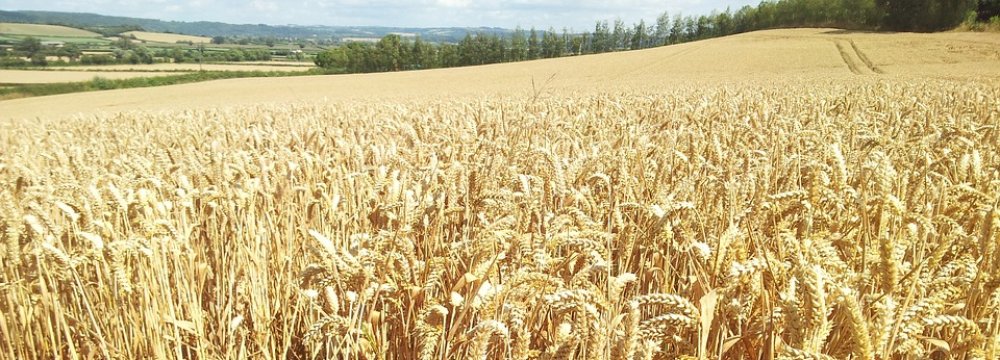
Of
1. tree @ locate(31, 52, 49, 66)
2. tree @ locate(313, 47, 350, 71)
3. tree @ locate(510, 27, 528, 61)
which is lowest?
tree @ locate(31, 52, 49, 66)

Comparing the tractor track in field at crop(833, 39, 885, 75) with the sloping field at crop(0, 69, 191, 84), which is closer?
the tractor track in field at crop(833, 39, 885, 75)

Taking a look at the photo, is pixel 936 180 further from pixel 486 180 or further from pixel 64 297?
pixel 64 297

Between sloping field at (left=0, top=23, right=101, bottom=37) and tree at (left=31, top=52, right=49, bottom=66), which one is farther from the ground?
sloping field at (left=0, top=23, right=101, bottom=37)

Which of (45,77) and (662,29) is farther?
(662,29)

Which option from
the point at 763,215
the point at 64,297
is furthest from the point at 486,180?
the point at 64,297

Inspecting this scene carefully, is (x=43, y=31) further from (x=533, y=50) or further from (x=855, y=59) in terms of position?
(x=855, y=59)

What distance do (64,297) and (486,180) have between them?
1814mm

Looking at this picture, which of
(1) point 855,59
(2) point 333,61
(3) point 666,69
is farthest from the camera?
(2) point 333,61

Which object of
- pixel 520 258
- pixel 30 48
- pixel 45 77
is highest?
pixel 30 48

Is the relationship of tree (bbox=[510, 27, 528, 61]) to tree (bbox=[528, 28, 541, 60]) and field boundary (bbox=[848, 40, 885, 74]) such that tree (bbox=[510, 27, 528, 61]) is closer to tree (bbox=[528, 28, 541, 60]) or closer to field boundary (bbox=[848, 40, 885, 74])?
tree (bbox=[528, 28, 541, 60])

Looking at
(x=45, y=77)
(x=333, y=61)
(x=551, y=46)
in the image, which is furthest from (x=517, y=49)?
(x=45, y=77)

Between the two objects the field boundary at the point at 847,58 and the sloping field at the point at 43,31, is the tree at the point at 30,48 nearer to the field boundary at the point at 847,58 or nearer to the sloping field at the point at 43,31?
the sloping field at the point at 43,31

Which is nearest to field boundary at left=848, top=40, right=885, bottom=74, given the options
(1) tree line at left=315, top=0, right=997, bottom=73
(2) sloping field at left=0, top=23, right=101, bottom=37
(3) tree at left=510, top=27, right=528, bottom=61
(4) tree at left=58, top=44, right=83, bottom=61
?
(1) tree line at left=315, top=0, right=997, bottom=73

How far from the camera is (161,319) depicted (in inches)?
72.2
